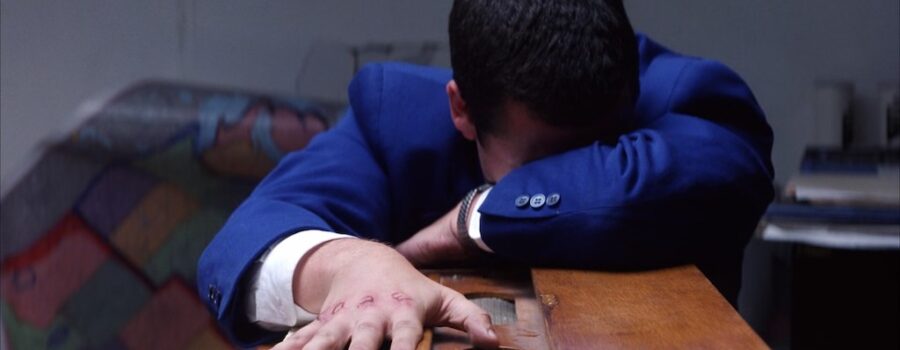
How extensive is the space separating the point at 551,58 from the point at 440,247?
0.15 meters

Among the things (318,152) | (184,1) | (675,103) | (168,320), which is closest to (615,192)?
(675,103)

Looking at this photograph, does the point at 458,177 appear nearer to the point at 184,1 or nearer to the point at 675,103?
the point at 675,103

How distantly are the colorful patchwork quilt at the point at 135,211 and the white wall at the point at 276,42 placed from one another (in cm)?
4

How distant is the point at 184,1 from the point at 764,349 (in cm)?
113

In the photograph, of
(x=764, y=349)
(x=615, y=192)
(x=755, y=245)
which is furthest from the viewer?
(x=755, y=245)

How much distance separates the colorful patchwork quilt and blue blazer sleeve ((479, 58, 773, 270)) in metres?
0.78

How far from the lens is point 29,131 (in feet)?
4.42

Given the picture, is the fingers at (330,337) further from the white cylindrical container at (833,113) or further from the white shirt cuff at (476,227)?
the white cylindrical container at (833,113)

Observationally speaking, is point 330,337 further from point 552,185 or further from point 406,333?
point 552,185

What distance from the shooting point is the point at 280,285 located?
59 centimetres

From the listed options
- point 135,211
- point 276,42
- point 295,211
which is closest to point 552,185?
→ point 295,211

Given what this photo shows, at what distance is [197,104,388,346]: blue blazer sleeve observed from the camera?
2.03ft

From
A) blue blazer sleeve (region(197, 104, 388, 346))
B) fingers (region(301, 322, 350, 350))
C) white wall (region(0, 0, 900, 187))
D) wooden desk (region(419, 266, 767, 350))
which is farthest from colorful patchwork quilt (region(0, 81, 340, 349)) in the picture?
fingers (region(301, 322, 350, 350))

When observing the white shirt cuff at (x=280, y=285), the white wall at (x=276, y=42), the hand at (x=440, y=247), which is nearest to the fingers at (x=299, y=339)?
the white shirt cuff at (x=280, y=285)
